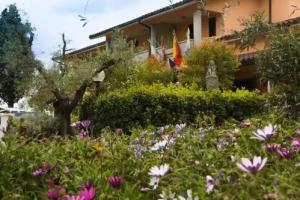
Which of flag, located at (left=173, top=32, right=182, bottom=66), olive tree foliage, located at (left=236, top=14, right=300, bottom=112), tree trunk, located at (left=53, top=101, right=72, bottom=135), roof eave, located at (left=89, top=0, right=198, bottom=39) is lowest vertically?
tree trunk, located at (left=53, top=101, right=72, bottom=135)

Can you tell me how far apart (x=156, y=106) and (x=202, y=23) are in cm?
1268

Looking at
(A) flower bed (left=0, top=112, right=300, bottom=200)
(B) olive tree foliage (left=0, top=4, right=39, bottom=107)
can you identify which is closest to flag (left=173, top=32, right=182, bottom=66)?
(B) olive tree foliage (left=0, top=4, right=39, bottom=107)

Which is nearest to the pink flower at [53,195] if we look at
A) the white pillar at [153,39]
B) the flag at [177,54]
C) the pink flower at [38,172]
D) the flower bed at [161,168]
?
the flower bed at [161,168]

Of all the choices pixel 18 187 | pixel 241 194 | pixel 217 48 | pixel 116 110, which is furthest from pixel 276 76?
pixel 217 48

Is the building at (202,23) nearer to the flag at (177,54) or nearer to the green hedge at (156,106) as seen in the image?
the flag at (177,54)

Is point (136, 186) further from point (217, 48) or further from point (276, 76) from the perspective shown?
point (217, 48)

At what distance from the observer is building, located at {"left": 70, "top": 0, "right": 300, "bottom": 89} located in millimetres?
21172

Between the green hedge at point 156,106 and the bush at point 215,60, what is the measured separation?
510 centimetres

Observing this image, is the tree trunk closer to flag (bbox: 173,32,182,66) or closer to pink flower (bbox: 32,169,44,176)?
pink flower (bbox: 32,169,44,176)

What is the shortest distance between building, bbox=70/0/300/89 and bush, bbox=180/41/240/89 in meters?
0.58

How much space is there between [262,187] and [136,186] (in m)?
0.92

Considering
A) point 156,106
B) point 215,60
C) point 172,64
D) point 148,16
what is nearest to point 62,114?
point 156,106

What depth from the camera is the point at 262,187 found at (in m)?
2.05

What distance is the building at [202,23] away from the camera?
69.5ft
